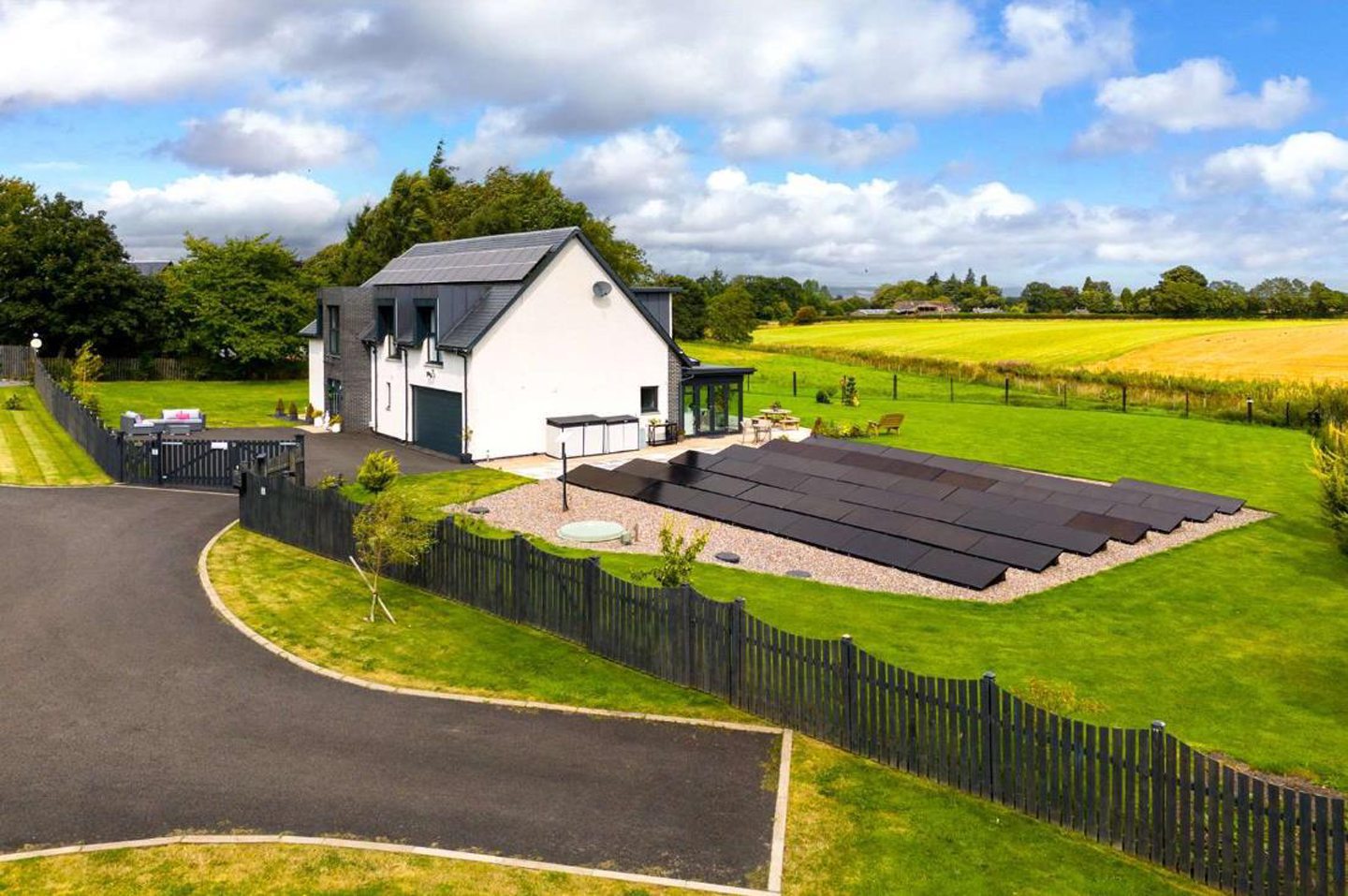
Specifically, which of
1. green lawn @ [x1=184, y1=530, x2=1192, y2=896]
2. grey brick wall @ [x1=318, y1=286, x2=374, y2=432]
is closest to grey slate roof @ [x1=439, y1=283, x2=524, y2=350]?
grey brick wall @ [x1=318, y1=286, x2=374, y2=432]

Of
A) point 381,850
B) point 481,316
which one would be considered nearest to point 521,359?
point 481,316

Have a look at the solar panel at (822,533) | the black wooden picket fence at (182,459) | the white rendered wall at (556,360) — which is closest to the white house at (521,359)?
the white rendered wall at (556,360)

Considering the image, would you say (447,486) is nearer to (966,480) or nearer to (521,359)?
(521,359)

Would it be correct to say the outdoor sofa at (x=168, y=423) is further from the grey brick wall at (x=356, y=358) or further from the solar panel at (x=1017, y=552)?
the solar panel at (x=1017, y=552)

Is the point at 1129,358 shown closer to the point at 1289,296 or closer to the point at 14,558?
the point at 1289,296

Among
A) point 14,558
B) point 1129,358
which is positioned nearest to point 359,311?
point 14,558

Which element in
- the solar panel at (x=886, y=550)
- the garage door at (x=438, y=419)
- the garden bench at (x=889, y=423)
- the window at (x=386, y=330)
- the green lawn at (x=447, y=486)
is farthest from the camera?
the garden bench at (x=889, y=423)
